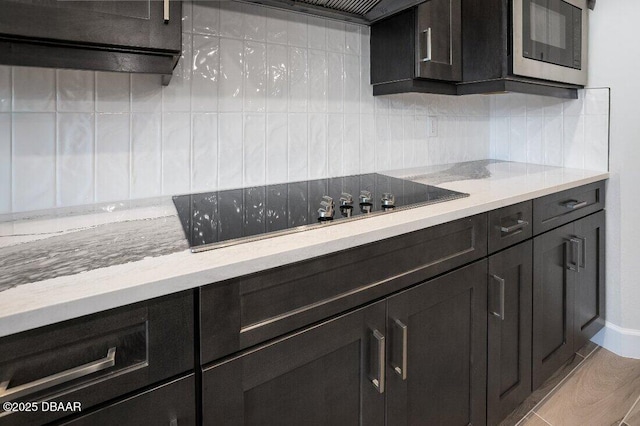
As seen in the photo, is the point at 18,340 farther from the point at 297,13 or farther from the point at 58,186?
the point at 297,13

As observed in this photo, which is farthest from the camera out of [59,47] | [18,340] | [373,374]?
[373,374]

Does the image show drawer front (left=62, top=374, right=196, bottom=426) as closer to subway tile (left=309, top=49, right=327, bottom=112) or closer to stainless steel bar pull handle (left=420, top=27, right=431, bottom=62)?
subway tile (left=309, top=49, right=327, bottom=112)

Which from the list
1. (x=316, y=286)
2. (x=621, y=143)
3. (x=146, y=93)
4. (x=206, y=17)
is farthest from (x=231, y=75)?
(x=621, y=143)

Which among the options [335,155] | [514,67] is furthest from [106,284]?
[514,67]

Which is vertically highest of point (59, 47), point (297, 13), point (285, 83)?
point (297, 13)

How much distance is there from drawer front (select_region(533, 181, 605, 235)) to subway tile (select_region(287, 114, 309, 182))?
90cm

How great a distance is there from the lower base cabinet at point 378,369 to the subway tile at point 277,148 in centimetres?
72

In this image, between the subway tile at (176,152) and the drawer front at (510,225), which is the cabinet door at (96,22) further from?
the drawer front at (510,225)

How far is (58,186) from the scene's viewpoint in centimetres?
110

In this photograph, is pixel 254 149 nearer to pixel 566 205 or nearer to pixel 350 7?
pixel 350 7

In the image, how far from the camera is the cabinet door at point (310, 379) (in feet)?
2.41

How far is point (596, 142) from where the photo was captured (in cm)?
200

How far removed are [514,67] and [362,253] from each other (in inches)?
48.8

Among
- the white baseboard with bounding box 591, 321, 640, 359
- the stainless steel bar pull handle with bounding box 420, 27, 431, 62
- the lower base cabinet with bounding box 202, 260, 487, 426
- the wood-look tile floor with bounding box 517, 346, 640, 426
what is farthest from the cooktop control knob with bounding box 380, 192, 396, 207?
the white baseboard with bounding box 591, 321, 640, 359
